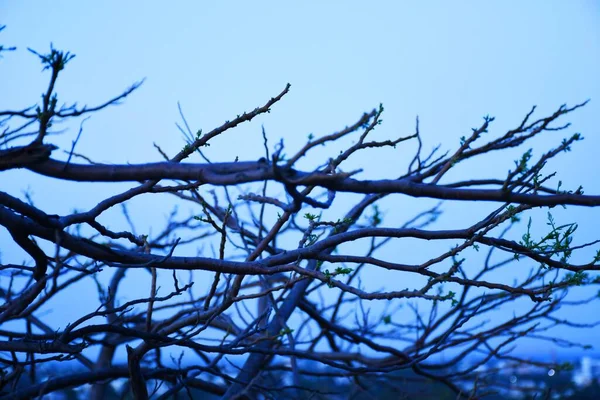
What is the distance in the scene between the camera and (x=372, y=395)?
5.61 m

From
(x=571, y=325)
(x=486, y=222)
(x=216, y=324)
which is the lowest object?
(x=486, y=222)

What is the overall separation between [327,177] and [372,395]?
4.29m

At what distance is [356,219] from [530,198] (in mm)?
3333

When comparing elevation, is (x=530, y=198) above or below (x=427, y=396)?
below

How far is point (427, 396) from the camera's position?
5.90 meters

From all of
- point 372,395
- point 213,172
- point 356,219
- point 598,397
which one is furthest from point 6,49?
point 598,397

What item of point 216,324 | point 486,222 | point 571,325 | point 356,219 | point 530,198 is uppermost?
point 356,219

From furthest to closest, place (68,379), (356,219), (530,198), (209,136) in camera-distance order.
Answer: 1. (356,219)
2. (68,379)
3. (209,136)
4. (530,198)

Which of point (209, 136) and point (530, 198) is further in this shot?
point (209, 136)

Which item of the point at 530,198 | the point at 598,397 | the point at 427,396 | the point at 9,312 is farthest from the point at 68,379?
the point at 598,397

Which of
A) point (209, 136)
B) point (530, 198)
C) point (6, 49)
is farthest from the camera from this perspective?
point (209, 136)

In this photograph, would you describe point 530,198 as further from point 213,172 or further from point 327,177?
point 213,172

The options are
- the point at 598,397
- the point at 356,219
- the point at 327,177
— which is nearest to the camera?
the point at 327,177

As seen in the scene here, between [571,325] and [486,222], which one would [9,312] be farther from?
[571,325]
